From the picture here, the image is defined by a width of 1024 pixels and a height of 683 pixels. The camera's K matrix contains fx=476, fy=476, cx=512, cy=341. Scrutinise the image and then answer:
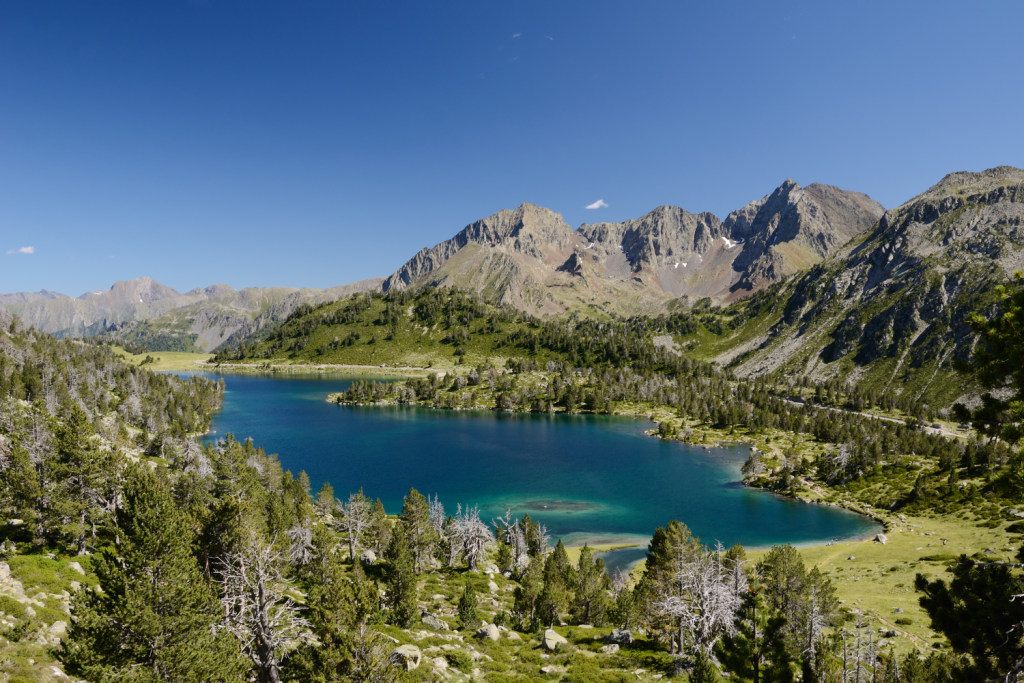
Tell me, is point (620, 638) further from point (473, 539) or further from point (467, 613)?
point (473, 539)

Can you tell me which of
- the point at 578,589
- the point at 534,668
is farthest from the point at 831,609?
the point at 534,668

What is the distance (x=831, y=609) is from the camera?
47.4 metres

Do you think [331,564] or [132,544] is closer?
[132,544]

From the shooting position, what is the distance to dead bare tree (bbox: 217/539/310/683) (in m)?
28.7

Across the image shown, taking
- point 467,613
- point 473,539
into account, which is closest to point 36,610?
point 467,613

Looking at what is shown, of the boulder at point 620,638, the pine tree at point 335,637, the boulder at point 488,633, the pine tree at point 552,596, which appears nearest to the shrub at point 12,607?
the pine tree at point 335,637

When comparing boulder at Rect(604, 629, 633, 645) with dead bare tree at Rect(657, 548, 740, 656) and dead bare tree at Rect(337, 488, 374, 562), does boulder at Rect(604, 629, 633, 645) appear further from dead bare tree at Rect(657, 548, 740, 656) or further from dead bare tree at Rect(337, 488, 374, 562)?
dead bare tree at Rect(337, 488, 374, 562)

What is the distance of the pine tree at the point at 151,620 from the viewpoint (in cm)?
2431

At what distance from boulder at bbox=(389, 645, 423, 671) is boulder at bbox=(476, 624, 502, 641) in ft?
39.1

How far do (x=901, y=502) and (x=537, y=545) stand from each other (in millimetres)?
88642

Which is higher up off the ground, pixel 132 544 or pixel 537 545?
pixel 132 544

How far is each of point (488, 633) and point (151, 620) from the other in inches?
1163

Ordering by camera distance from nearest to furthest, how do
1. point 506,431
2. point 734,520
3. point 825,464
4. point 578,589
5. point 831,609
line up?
point 831,609 < point 578,589 < point 734,520 < point 825,464 < point 506,431

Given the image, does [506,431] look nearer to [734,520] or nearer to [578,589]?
[734,520]
